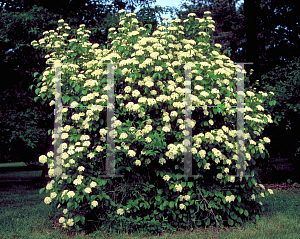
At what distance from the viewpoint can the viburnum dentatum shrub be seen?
515 centimetres

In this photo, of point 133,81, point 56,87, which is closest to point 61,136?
point 56,87

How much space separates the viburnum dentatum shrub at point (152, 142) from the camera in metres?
5.15

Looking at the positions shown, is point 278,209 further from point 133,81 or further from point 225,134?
point 133,81

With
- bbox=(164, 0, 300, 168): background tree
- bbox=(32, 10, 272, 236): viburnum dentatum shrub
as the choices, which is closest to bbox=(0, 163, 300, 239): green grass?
bbox=(32, 10, 272, 236): viburnum dentatum shrub

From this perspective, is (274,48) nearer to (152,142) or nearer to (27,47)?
(27,47)

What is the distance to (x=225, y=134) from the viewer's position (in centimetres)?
552

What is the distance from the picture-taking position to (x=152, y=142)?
491cm

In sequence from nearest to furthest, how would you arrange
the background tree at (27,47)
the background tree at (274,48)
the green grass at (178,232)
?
the green grass at (178,232) < the background tree at (274,48) < the background tree at (27,47)

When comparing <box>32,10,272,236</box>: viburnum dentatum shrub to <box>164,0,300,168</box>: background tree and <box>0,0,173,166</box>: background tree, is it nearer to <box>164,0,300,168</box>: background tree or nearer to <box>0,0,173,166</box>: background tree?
<box>164,0,300,168</box>: background tree

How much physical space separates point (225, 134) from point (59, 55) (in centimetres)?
348

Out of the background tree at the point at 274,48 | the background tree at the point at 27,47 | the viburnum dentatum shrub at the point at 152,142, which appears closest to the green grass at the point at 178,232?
the viburnum dentatum shrub at the point at 152,142

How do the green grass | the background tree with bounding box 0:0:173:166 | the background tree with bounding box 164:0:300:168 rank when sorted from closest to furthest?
the green grass
the background tree with bounding box 164:0:300:168
the background tree with bounding box 0:0:173:166

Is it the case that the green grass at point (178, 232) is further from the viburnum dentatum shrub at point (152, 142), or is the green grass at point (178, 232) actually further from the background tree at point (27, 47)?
the background tree at point (27, 47)

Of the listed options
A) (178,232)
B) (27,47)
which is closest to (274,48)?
(27,47)
